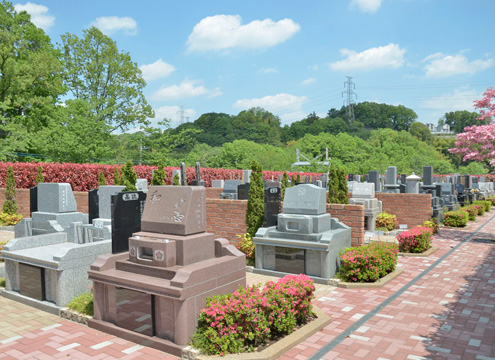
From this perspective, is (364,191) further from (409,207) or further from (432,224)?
(432,224)

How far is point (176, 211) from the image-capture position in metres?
6.12

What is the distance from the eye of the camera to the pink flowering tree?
13.7m

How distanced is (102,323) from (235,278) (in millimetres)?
2223

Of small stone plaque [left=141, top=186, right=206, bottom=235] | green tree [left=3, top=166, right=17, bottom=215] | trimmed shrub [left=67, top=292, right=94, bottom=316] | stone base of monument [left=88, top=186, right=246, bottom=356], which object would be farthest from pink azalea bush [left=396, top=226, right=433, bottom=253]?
green tree [left=3, top=166, right=17, bottom=215]

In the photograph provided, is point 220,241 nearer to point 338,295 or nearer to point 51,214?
point 338,295

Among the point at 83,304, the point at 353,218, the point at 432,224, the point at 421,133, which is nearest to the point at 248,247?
the point at 353,218

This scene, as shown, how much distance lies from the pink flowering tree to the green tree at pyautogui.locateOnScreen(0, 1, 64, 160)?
26.7 metres

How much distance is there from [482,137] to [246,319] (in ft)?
41.0

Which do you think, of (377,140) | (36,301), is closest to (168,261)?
(36,301)

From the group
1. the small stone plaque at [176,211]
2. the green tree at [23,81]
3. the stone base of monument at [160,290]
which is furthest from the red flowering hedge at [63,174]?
the small stone plaque at [176,211]

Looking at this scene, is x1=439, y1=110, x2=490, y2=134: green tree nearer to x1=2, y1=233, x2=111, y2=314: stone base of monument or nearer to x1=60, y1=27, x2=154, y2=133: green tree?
x1=60, y1=27, x2=154, y2=133: green tree

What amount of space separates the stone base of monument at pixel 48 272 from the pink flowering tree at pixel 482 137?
12.9m

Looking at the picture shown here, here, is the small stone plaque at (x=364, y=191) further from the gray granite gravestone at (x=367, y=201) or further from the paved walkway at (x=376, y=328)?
the paved walkway at (x=376, y=328)

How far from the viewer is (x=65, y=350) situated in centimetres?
554
